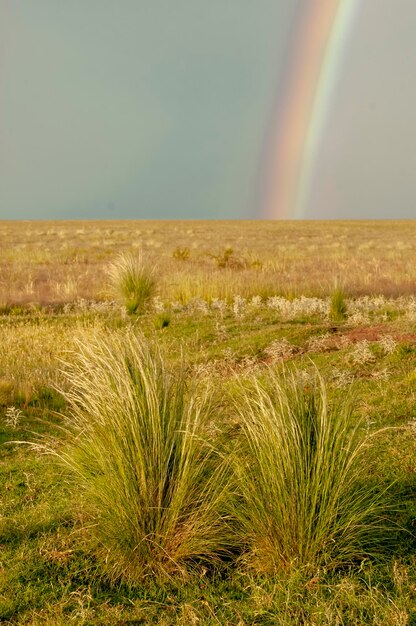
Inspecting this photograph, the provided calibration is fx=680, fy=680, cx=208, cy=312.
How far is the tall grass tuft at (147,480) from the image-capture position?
3.46 meters

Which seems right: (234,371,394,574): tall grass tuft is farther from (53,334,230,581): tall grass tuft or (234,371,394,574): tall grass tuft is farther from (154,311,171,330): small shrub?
(154,311,171,330): small shrub

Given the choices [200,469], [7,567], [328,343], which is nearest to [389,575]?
[200,469]

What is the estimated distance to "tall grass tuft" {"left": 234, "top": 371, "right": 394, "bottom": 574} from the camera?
3330mm

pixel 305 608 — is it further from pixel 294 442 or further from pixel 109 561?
pixel 109 561

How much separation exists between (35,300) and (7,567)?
11.4 metres

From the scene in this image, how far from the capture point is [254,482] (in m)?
3.49

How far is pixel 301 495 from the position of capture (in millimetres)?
3336

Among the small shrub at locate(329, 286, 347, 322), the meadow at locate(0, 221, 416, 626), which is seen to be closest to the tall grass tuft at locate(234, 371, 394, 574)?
the meadow at locate(0, 221, 416, 626)

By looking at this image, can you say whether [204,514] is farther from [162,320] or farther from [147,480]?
[162,320]

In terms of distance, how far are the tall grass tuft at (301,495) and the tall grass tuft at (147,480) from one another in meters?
0.21

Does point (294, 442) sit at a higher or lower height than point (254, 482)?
higher

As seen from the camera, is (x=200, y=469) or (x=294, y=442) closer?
(x=294, y=442)

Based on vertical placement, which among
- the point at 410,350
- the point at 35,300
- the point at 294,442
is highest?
the point at 294,442

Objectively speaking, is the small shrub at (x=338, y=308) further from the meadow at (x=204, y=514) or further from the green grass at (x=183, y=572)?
the meadow at (x=204, y=514)
